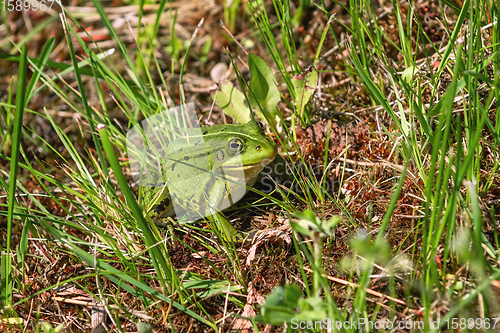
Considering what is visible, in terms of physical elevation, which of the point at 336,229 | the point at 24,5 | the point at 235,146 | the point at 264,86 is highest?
the point at 24,5

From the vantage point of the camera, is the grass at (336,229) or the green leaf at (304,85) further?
the green leaf at (304,85)

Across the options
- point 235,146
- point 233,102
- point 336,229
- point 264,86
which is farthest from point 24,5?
point 336,229

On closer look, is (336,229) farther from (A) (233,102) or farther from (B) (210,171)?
(A) (233,102)

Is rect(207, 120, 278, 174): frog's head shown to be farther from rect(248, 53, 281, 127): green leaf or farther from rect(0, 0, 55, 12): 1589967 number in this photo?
rect(0, 0, 55, 12): 1589967 number

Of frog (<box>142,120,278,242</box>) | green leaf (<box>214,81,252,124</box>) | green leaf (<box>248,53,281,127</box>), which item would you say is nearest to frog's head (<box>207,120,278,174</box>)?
frog (<box>142,120,278,242</box>)

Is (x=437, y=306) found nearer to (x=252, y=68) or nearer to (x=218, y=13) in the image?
(x=252, y=68)

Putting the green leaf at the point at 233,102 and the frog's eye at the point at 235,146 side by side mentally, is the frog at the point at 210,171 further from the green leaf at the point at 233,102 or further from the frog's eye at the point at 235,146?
the green leaf at the point at 233,102

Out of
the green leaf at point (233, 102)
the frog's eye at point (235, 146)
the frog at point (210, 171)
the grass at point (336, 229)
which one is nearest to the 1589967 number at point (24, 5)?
the grass at point (336, 229)
